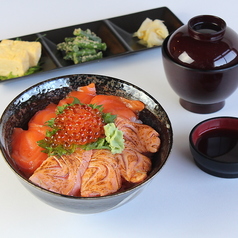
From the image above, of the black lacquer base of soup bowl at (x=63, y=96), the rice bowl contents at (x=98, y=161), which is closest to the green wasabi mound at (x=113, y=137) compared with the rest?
the rice bowl contents at (x=98, y=161)

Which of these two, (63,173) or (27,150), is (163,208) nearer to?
(63,173)

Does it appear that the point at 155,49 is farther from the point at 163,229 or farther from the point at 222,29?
the point at 163,229

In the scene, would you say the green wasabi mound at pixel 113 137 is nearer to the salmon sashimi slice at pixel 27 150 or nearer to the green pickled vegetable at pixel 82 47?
the salmon sashimi slice at pixel 27 150

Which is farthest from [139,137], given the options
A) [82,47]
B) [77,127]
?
[82,47]

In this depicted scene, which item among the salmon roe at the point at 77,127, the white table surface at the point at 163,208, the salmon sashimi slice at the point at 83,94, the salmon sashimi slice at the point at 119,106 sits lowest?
the white table surface at the point at 163,208

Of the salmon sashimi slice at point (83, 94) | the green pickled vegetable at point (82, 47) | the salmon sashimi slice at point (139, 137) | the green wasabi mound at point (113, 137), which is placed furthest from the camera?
the green pickled vegetable at point (82, 47)
